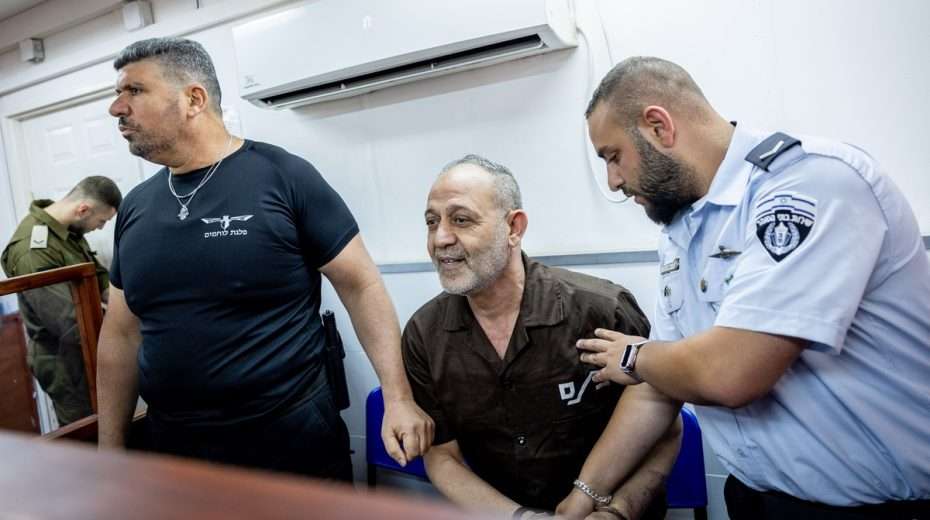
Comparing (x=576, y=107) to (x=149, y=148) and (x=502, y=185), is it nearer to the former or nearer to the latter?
(x=502, y=185)

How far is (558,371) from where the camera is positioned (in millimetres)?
1561

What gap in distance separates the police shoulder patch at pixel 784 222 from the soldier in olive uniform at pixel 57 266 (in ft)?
7.27

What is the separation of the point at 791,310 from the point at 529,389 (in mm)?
741

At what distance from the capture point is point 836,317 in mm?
948

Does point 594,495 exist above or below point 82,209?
below

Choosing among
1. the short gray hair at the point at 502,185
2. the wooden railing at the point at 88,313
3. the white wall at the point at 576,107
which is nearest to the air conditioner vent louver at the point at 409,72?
the white wall at the point at 576,107

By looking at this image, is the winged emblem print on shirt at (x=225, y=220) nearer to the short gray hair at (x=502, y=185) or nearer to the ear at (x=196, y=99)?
the ear at (x=196, y=99)

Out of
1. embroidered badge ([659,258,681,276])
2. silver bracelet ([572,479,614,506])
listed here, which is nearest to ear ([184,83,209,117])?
embroidered badge ([659,258,681,276])

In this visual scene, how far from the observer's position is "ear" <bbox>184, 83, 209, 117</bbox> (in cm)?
172

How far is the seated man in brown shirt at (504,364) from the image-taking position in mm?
1544

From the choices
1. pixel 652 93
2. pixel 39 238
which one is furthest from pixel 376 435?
pixel 39 238

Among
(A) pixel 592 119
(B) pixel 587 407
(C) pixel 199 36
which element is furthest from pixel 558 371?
(C) pixel 199 36

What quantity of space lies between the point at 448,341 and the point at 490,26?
1187 mm

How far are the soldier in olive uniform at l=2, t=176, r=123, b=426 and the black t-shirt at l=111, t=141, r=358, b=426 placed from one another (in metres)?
0.66
